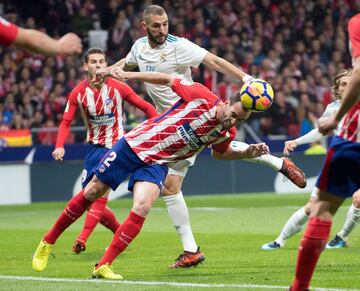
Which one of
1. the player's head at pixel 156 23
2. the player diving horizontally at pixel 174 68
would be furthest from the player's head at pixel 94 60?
the player's head at pixel 156 23

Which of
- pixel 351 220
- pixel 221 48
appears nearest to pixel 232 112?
pixel 351 220

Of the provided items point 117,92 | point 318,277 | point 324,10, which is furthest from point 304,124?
point 318,277

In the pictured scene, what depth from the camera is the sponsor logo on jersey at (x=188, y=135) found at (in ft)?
29.2

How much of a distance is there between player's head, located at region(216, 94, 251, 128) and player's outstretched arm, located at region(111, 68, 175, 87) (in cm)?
54

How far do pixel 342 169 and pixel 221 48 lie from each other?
19.5 meters

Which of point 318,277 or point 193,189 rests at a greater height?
point 318,277

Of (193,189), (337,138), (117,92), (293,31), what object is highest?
(337,138)

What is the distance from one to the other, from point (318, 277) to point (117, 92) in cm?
416

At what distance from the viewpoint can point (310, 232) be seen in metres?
6.79

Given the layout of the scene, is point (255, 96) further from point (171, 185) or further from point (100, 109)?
point (100, 109)

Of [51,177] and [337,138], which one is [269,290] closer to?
[337,138]

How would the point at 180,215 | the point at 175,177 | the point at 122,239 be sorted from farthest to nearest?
the point at 175,177
the point at 180,215
the point at 122,239

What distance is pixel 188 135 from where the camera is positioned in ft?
29.2

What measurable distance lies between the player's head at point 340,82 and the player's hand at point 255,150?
1.02m
